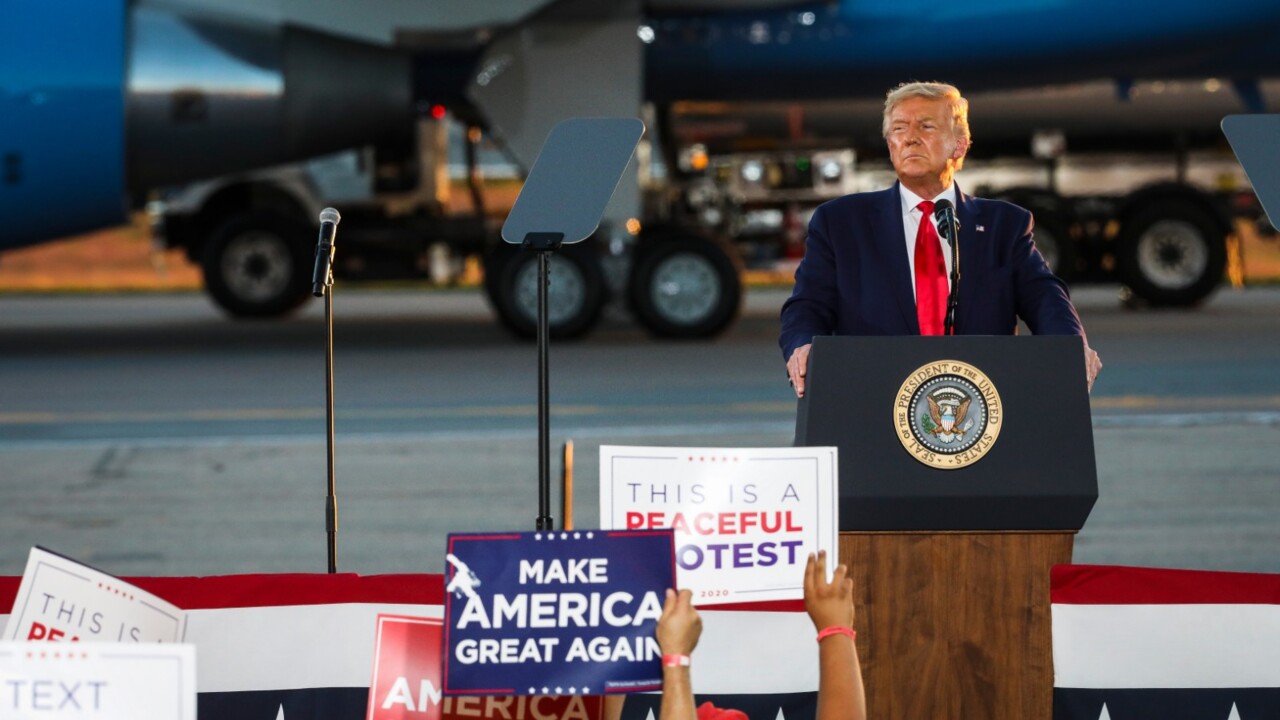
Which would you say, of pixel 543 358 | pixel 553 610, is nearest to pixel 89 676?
pixel 553 610

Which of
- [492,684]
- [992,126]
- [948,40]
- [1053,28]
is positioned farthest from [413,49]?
[492,684]

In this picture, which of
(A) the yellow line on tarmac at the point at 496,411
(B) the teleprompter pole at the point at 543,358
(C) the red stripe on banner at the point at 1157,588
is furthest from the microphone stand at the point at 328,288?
(A) the yellow line on tarmac at the point at 496,411

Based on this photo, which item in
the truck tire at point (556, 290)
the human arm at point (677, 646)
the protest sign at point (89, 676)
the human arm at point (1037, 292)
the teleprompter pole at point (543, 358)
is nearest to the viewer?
the protest sign at point (89, 676)

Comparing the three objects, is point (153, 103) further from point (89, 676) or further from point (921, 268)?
point (89, 676)

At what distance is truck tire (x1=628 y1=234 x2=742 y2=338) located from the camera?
44.3 ft

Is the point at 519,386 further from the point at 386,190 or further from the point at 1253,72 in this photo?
the point at 1253,72

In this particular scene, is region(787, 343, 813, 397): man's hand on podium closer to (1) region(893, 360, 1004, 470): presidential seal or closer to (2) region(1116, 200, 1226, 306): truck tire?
(1) region(893, 360, 1004, 470): presidential seal

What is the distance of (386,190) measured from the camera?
15.8m

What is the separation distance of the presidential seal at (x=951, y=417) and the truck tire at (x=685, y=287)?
33.7 feet

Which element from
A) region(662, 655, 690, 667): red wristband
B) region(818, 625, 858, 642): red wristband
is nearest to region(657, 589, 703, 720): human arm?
region(662, 655, 690, 667): red wristband

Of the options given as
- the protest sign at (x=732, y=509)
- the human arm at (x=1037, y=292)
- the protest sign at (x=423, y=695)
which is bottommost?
the protest sign at (x=423, y=695)

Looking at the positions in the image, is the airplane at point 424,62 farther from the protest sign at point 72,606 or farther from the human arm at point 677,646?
the human arm at point 677,646

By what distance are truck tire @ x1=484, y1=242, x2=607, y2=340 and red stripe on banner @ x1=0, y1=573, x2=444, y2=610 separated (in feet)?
32.2

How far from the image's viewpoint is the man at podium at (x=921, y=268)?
12.2 feet
